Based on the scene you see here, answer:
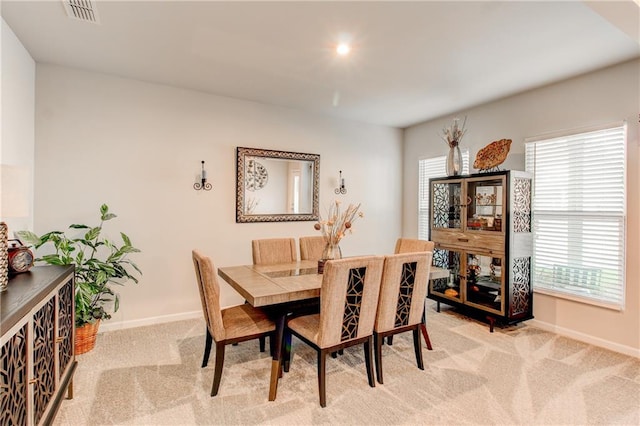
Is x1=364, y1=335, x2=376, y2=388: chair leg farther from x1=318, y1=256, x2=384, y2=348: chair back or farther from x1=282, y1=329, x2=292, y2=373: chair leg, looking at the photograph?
x1=282, y1=329, x2=292, y2=373: chair leg

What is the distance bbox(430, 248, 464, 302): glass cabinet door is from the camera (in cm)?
390

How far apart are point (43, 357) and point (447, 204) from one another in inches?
155

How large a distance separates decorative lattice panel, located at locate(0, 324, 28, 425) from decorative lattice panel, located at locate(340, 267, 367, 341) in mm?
1660

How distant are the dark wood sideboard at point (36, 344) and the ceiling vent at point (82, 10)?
1.76 metres

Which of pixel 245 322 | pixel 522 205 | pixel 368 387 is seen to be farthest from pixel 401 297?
pixel 522 205

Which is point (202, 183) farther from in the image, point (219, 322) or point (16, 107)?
point (219, 322)

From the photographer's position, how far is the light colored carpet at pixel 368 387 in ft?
6.77

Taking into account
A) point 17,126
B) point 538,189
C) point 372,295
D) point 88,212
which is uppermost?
point 17,126

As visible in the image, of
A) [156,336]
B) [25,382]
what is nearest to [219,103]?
[156,336]

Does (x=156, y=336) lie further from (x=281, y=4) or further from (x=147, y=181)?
(x=281, y=4)

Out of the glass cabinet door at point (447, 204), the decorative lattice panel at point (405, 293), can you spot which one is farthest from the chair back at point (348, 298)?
the glass cabinet door at point (447, 204)

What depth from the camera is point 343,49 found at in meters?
2.77

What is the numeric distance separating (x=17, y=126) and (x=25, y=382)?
7.21 feet

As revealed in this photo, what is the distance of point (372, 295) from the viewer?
2.32 m
